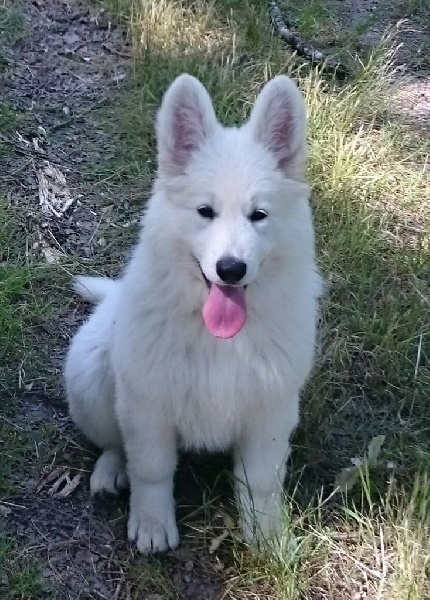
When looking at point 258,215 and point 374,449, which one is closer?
point 258,215

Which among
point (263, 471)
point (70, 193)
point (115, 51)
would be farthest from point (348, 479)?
point (115, 51)

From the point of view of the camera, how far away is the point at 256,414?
8.68 ft

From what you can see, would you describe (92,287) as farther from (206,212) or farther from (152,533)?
(206,212)

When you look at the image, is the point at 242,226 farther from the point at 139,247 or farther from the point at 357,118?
the point at 357,118

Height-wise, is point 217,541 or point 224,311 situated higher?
point 224,311

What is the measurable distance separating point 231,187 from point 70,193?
2.16 m

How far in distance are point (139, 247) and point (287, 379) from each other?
603 mm

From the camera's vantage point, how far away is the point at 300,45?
5129mm

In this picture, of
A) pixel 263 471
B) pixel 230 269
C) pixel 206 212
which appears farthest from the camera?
pixel 263 471

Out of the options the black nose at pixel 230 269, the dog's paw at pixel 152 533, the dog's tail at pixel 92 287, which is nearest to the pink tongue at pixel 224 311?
the black nose at pixel 230 269

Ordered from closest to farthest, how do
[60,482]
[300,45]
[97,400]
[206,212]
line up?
[206,212] → [97,400] → [60,482] → [300,45]

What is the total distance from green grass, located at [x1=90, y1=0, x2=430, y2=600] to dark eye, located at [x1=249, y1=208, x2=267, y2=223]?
93 centimetres

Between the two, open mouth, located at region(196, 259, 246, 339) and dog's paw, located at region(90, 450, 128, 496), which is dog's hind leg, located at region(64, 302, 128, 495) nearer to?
dog's paw, located at region(90, 450, 128, 496)

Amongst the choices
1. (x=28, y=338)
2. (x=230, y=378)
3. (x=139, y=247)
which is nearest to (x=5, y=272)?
(x=28, y=338)
